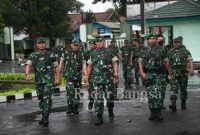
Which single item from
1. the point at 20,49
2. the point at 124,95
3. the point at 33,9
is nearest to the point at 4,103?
the point at 124,95

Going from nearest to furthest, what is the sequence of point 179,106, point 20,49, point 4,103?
point 179,106
point 4,103
point 20,49

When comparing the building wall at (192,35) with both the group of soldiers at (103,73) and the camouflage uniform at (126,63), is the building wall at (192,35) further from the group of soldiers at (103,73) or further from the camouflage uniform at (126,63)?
the group of soldiers at (103,73)

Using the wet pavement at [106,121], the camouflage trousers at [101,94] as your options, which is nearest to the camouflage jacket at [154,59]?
the camouflage trousers at [101,94]

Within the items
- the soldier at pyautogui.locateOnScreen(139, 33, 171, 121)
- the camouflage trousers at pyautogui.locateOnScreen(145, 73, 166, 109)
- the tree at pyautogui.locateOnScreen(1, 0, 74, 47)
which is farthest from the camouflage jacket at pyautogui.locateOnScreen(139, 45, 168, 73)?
the tree at pyautogui.locateOnScreen(1, 0, 74, 47)

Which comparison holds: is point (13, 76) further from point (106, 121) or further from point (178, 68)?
point (106, 121)

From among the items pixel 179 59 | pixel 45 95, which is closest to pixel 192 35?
pixel 179 59

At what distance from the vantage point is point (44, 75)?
32.8 feet

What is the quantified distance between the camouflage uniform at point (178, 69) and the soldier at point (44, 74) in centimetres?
280

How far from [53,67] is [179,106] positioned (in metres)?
3.68

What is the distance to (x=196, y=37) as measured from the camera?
27531mm

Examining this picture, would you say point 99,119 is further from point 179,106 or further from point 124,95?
point 124,95

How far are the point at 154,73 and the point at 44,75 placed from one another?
2.19 metres

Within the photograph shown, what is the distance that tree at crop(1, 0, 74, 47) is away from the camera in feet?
165

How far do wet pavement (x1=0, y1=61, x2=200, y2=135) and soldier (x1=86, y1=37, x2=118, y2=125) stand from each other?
1.43 ft
